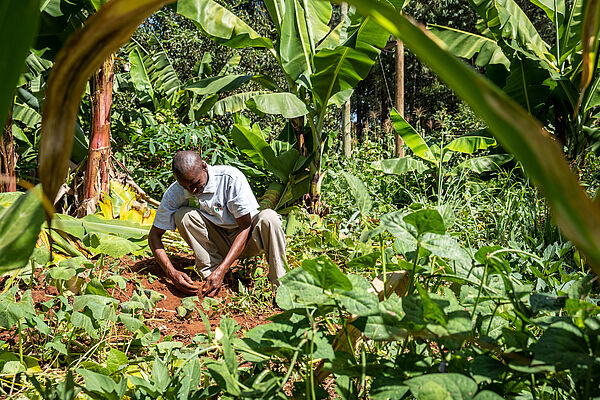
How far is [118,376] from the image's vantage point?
142cm

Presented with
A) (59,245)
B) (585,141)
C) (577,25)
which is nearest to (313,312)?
(59,245)

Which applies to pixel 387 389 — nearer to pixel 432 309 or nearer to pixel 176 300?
pixel 432 309

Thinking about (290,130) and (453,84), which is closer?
(453,84)

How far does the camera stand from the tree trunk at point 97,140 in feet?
12.8

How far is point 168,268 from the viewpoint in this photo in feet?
10.7

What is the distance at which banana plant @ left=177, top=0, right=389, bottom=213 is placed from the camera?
3.99m

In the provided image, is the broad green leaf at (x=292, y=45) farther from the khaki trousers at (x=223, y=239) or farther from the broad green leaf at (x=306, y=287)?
the broad green leaf at (x=306, y=287)

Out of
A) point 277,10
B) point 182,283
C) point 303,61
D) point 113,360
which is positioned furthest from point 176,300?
point 277,10

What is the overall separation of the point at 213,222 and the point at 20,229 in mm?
2861

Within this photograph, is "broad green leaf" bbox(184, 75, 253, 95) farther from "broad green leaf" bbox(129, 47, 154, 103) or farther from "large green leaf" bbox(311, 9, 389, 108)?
"broad green leaf" bbox(129, 47, 154, 103)

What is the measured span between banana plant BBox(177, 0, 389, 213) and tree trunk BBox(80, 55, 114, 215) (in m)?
0.98

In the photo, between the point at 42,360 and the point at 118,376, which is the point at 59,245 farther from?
the point at 118,376

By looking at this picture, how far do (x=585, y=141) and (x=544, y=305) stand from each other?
200 inches

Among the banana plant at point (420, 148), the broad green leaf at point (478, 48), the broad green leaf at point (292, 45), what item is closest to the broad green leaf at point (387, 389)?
the broad green leaf at point (292, 45)
